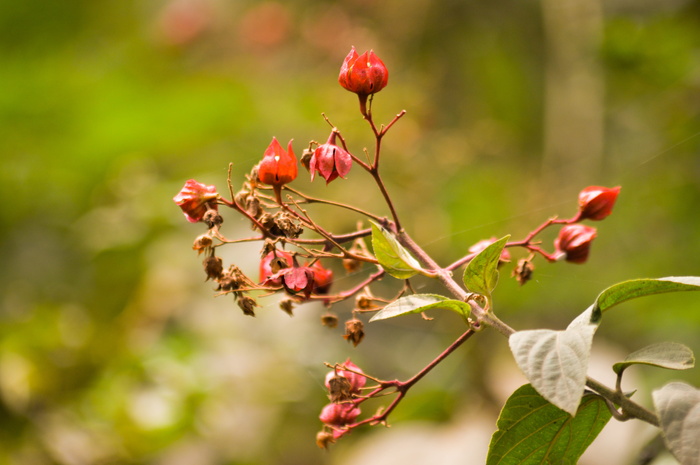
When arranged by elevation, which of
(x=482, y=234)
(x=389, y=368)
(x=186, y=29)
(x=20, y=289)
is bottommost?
(x=389, y=368)

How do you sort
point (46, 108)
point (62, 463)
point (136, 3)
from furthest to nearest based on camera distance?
1. point (136, 3)
2. point (46, 108)
3. point (62, 463)

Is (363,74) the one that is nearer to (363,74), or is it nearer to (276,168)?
(363,74)

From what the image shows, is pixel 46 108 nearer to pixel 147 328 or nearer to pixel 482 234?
pixel 147 328

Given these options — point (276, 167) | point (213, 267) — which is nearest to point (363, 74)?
point (276, 167)

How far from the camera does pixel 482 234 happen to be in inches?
67.7

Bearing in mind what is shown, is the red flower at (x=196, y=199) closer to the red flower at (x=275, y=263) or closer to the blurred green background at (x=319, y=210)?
the red flower at (x=275, y=263)

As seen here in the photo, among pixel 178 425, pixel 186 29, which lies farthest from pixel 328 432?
pixel 186 29

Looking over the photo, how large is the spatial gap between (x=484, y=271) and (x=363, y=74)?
0.20 meters

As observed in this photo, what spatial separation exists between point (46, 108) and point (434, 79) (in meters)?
1.22

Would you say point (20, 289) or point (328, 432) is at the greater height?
point (20, 289)

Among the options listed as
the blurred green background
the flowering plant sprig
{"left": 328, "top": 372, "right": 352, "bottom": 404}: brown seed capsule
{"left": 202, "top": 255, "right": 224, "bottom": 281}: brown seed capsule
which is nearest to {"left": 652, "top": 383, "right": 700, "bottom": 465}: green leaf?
the flowering plant sprig

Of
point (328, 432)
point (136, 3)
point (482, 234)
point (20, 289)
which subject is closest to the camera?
point (328, 432)

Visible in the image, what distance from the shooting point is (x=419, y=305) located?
48 cm

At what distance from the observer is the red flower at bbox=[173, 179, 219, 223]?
1.99ft
